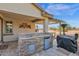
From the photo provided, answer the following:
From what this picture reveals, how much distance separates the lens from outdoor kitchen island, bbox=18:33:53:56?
802 centimetres

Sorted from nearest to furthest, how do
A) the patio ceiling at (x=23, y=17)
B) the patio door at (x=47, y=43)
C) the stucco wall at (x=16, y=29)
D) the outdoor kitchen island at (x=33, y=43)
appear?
the outdoor kitchen island at (x=33, y=43) → the stucco wall at (x=16, y=29) → the patio ceiling at (x=23, y=17) → the patio door at (x=47, y=43)

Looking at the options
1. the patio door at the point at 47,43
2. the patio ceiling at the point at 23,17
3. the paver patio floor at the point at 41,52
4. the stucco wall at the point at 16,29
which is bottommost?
the paver patio floor at the point at 41,52

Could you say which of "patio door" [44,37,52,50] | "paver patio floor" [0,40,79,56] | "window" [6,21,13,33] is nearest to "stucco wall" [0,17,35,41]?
"window" [6,21,13,33]

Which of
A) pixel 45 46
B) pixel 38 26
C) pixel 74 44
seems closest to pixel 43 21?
pixel 38 26

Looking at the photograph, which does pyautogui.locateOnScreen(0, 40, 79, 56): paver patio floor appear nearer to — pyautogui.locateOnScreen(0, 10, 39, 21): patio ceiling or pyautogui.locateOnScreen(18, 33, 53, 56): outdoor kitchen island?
pyautogui.locateOnScreen(18, 33, 53, 56): outdoor kitchen island

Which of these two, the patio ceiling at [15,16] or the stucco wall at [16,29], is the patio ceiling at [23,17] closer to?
the patio ceiling at [15,16]

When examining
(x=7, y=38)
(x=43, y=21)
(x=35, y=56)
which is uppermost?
(x=43, y=21)

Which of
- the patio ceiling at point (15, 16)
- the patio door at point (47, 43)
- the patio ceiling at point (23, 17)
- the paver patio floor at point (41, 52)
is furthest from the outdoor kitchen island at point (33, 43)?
the patio ceiling at point (15, 16)

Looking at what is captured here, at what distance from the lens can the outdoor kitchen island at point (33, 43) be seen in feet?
26.3

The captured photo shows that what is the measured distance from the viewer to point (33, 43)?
8328mm

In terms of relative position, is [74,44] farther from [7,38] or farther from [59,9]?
[7,38]

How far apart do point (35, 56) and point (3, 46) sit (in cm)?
130

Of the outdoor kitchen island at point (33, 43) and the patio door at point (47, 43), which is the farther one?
the patio door at point (47, 43)

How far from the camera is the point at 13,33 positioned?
28.0 ft
